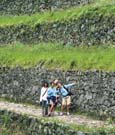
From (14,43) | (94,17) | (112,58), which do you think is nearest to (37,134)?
(112,58)

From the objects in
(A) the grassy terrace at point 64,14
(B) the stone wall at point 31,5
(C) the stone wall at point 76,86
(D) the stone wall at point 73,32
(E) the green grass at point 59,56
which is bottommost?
(C) the stone wall at point 76,86

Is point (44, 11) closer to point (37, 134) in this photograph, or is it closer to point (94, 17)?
point (94, 17)

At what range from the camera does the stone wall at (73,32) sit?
27609mm

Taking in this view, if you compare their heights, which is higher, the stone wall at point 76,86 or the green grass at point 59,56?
the green grass at point 59,56

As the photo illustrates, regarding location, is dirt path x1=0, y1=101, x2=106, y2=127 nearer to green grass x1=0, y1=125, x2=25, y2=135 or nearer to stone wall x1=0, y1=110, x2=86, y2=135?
stone wall x1=0, y1=110, x2=86, y2=135

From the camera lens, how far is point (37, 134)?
21.9 m

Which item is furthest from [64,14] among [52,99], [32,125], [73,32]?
[32,125]

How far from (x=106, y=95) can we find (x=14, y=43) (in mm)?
13665

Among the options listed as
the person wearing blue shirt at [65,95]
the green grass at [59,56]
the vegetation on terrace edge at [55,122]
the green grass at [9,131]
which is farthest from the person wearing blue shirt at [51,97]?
the green grass at [59,56]

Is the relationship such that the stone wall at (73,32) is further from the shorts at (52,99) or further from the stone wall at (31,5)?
the shorts at (52,99)

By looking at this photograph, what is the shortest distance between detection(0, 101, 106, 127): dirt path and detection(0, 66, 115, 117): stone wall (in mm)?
Result: 610

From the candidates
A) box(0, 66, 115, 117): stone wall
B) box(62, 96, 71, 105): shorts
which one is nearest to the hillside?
box(0, 66, 115, 117): stone wall

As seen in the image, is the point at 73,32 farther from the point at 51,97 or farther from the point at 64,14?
the point at 51,97

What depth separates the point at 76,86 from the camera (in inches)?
955
